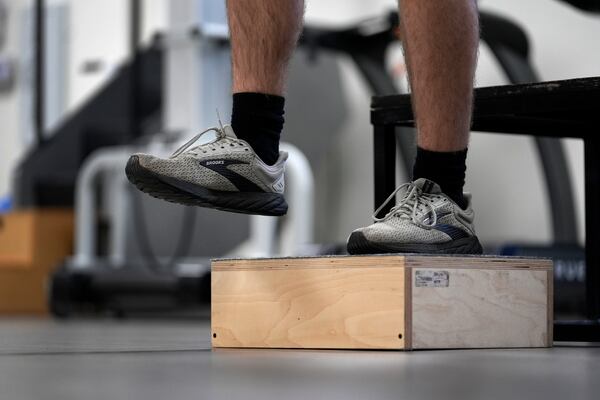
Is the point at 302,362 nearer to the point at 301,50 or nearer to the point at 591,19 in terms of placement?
the point at 591,19

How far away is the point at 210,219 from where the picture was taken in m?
4.94

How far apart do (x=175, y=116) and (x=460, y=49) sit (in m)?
2.70

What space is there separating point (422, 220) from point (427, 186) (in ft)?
0.26

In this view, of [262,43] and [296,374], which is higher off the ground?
[262,43]

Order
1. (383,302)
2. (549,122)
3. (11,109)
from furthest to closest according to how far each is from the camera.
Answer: (11,109), (549,122), (383,302)

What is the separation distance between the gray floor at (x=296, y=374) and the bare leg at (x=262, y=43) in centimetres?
41

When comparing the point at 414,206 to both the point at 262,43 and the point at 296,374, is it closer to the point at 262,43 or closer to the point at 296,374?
the point at 262,43

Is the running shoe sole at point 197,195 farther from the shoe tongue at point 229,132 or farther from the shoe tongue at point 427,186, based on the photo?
the shoe tongue at point 427,186

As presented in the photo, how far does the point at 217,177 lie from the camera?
174cm

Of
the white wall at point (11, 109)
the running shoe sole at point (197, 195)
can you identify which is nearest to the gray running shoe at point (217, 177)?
the running shoe sole at point (197, 195)

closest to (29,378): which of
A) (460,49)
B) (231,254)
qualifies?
(460,49)

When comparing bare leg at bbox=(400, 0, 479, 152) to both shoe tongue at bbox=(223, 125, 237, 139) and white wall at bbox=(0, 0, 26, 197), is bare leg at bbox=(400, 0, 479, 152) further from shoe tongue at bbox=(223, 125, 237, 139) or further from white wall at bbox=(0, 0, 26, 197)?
white wall at bbox=(0, 0, 26, 197)

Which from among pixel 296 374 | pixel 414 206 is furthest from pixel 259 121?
pixel 296 374

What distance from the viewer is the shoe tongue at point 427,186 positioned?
182 centimetres
